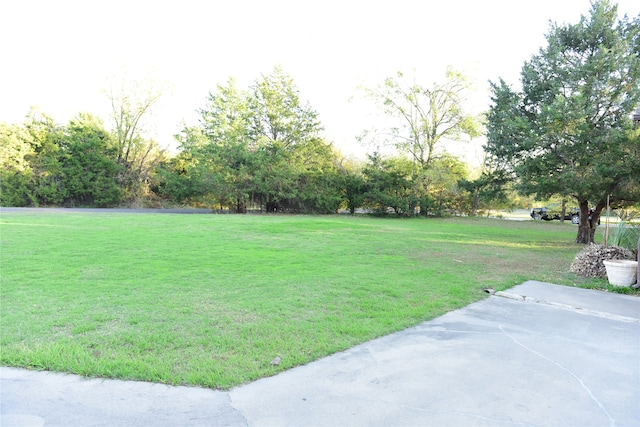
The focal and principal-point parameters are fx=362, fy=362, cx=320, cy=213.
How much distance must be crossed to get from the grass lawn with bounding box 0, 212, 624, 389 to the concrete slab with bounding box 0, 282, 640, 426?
18 centimetres

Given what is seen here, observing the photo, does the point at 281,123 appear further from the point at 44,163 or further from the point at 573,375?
the point at 573,375

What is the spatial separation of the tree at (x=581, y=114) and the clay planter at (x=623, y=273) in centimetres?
380

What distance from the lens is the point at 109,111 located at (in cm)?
2830

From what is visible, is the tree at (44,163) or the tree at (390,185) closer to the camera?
the tree at (390,185)

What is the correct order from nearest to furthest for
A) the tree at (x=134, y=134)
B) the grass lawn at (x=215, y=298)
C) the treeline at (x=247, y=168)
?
the grass lawn at (x=215, y=298) < the treeline at (x=247, y=168) < the tree at (x=134, y=134)

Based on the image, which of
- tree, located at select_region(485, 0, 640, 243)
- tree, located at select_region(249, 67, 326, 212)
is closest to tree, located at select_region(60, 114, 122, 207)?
tree, located at select_region(249, 67, 326, 212)

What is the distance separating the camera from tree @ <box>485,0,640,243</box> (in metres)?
8.41

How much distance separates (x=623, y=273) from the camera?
529 cm

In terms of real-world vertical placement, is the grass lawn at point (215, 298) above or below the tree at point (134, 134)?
below

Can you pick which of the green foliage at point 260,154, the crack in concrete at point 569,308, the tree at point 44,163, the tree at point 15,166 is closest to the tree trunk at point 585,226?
the crack in concrete at point 569,308

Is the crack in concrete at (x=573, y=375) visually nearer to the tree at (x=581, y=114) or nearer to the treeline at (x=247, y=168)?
the tree at (x=581, y=114)

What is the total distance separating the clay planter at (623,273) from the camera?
17.3ft

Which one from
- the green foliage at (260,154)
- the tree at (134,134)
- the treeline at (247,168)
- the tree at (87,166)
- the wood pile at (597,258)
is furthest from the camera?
the tree at (134,134)

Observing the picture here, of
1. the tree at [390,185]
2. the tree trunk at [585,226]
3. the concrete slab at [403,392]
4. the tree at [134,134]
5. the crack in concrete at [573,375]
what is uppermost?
the tree at [134,134]
